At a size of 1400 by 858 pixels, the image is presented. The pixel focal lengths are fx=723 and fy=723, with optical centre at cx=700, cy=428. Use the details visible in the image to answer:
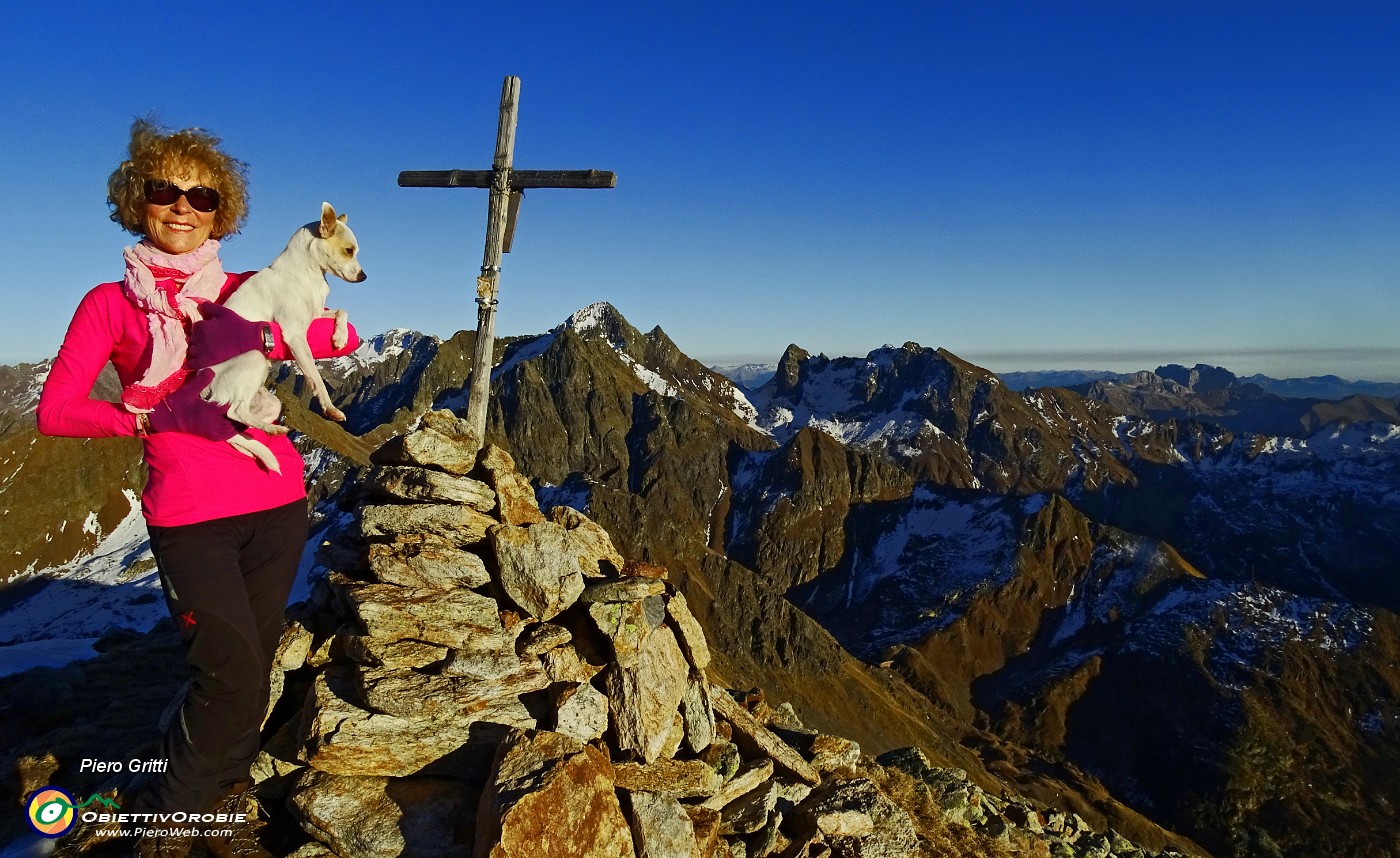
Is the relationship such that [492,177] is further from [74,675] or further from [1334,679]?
[1334,679]

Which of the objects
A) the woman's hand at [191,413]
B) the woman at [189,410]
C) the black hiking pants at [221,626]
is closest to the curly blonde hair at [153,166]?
the woman at [189,410]

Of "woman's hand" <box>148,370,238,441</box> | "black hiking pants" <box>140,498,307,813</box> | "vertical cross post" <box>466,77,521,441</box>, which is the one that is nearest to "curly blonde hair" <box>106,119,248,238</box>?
"woman's hand" <box>148,370,238,441</box>

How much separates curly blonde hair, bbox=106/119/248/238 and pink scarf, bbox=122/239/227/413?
1.05 feet

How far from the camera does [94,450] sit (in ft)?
601

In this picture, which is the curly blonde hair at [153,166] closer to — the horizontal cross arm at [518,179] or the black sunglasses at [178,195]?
the black sunglasses at [178,195]

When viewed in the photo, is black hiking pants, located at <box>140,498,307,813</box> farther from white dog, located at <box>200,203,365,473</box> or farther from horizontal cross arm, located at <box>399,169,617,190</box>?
horizontal cross arm, located at <box>399,169,617,190</box>

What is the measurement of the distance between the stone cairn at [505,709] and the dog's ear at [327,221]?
650 centimetres

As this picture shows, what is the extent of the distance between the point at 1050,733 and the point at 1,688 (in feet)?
671

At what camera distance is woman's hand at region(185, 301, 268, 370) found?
624cm

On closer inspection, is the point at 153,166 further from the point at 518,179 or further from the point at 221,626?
the point at 518,179

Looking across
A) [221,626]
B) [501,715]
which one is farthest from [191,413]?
[501,715]

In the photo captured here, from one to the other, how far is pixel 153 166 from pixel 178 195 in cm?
37

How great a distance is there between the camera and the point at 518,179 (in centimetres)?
1280

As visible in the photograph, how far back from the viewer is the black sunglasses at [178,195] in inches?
→ 239
